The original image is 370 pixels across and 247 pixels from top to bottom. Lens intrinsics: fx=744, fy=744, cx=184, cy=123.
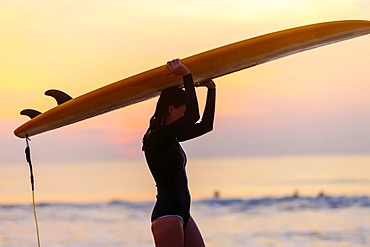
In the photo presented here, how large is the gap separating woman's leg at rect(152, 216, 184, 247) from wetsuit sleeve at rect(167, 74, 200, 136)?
489mm

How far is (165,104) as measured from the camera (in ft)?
13.7

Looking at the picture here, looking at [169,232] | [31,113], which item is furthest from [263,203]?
[169,232]

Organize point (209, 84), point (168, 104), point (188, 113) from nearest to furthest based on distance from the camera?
point (188, 113) → point (168, 104) → point (209, 84)

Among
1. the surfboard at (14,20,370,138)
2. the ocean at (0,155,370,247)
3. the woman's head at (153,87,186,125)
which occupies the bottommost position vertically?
the woman's head at (153,87,186,125)

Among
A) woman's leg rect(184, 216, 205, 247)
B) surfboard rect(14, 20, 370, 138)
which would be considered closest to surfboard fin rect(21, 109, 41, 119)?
surfboard rect(14, 20, 370, 138)

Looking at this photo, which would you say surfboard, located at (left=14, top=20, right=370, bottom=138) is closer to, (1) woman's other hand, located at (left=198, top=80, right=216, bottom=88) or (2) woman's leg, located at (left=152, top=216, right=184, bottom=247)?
(1) woman's other hand, located at (left=198, top=80, right=216, bottom=88)

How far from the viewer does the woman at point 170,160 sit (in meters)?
4.10

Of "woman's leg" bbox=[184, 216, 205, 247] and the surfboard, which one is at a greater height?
the surfboard

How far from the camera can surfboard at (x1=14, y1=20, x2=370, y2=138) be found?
439cm

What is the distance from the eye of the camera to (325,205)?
643 inches

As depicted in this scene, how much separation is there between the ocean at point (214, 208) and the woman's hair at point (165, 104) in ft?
25.7

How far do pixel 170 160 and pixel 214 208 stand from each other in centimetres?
1188

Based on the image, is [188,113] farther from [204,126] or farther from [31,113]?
[31,113]

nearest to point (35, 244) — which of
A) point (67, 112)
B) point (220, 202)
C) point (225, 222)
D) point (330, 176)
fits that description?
point (225, 222)
